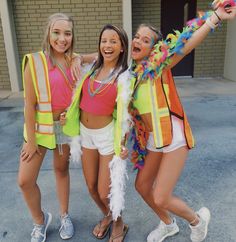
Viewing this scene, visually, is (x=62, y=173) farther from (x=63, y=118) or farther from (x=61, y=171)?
(x=63, y=118)

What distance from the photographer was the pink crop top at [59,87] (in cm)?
208

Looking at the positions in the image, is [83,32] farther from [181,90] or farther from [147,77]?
[147,77]

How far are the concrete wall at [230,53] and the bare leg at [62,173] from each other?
676 centimetres

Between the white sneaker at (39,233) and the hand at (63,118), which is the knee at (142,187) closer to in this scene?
the hand at (63,118)

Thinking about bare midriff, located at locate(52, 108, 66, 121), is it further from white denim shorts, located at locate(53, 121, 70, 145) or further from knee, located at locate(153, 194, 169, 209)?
knee, located at locate(153, 194, 169, 209)

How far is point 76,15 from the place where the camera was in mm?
7297

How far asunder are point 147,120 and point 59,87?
0.68m

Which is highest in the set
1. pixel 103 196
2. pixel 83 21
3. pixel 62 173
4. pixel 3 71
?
pixel 83 21

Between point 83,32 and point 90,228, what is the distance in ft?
19.1

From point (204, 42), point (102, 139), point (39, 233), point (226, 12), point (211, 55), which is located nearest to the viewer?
point (226, 12)

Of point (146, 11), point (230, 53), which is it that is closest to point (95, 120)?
point (146, 11)

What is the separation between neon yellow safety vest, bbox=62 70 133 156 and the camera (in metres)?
1.97

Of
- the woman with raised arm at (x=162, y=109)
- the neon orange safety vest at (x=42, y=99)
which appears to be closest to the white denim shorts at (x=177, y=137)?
the woman with raised arm at (x=162, y=109)

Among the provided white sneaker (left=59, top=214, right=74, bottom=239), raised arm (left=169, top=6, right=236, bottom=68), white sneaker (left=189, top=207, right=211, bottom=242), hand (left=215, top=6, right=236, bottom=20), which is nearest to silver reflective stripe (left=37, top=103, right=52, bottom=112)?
raised arm (left=169, top=6, right=236, bottom=68)
